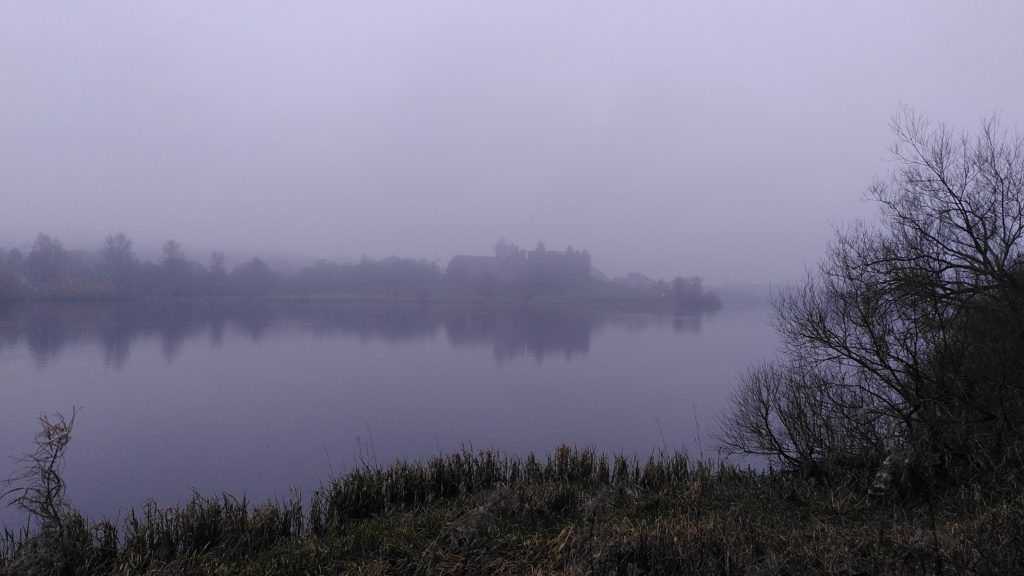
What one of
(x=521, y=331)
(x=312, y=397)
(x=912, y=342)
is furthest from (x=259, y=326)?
(x=912, y=342)

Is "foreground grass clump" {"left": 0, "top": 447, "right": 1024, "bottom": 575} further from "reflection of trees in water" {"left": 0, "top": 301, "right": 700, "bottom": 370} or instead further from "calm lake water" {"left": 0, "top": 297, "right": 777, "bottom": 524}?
"reflection of trees in water" {"left": 0, "top": 301, "right": 700, "bottom": 370}

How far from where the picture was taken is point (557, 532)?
4.56m

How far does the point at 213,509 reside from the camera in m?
5.27

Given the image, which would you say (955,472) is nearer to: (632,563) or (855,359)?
(855,359)

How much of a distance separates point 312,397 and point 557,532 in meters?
15.3

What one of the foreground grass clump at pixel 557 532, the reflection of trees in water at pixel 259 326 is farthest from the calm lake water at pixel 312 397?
→ the foreground grass clump at pixel 557 532

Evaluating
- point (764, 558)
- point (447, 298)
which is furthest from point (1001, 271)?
point (447, 298)

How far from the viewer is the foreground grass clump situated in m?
3.18

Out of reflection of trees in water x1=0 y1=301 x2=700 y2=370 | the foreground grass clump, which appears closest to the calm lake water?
reflection of trees in water x1=0 y1=301 x2=700 y2=370

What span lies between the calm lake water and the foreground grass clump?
3.22 metres

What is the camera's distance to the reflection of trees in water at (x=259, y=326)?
30.3 m

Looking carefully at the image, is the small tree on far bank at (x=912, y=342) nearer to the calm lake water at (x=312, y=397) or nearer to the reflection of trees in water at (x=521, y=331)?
the calm lake water at (x=312, y=397)

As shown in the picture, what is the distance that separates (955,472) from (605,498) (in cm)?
413

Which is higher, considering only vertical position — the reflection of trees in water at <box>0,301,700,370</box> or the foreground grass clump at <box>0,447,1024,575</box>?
the foreground grass clump at <box>0,447,1024,575</box>
